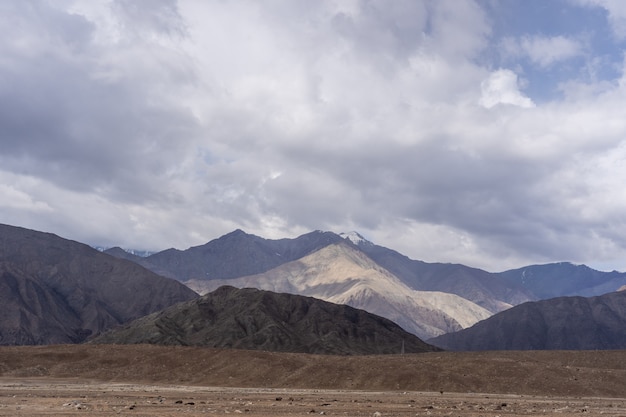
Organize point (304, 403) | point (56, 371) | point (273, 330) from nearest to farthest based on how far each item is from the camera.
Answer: point (304, 403), point (56, 371), point (273, 330)

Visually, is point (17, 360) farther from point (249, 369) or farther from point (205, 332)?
point (205, 332)

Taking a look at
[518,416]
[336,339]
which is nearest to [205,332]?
[336,339]

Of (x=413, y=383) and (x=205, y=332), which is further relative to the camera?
(x=205, y=332)

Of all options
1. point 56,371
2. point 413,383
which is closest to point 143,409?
point 413,383

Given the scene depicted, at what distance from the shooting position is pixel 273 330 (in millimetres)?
192000

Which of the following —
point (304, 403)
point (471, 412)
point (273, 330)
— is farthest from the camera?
point (273, 330)

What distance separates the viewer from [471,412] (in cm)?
4338

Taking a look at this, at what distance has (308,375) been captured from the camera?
81.9 metres

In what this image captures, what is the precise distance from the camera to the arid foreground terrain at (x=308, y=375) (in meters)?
64.8

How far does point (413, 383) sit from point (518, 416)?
36297 mm

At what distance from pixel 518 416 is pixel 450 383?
3576 cm

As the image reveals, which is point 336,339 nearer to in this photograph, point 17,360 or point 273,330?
point 273,330

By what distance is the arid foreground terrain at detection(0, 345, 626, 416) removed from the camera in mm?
64838

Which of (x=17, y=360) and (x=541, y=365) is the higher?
(x=541, y=365)
